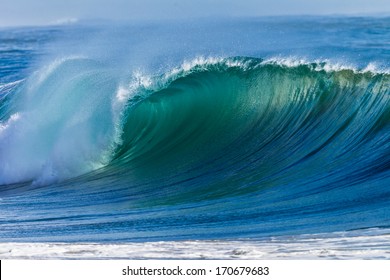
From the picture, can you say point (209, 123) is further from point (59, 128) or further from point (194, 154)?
point (59, 128)

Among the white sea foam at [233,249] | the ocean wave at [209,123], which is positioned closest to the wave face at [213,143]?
the ocean wave at [209,123]

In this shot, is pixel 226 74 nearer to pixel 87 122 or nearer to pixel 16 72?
pixel 87 122

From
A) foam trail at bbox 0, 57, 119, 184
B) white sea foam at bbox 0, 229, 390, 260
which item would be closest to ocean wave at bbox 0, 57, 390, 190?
foam trail at bbox 0, 57, 119, 184

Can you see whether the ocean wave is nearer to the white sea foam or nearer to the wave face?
the wave face

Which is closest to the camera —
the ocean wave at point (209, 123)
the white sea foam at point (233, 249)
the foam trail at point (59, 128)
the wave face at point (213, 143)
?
the white sea foam at point (233, 249)

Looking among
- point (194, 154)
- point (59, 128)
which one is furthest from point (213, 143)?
point (59, 128)

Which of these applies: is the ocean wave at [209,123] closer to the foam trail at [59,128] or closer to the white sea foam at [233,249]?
the foam trail at [59,128]
